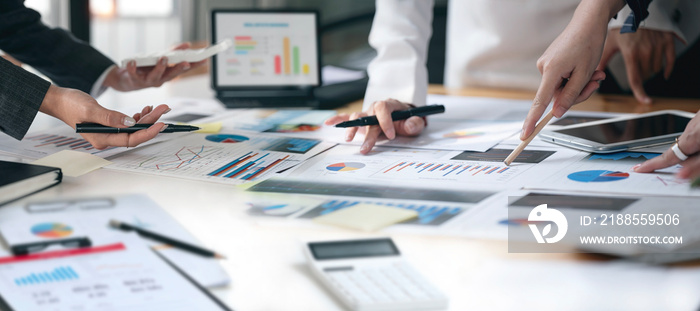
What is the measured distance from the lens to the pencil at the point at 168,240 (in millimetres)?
655

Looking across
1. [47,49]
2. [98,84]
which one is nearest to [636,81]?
[98,84]

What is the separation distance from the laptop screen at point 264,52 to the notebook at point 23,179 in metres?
0.75

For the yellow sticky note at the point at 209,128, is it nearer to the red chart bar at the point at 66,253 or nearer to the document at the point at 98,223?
the document at the point at 98,223

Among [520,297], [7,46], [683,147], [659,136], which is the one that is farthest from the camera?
[7,46]

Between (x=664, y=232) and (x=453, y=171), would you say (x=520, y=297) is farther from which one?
(x=453, y=171)

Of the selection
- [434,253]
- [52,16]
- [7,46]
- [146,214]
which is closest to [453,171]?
[434,253]

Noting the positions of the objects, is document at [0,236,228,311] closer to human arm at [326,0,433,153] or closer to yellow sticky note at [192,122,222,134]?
yellow sticky note at [192,122,222,134]

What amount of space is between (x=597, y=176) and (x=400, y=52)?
0.66 meters

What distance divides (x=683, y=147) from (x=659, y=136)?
0.19 metres

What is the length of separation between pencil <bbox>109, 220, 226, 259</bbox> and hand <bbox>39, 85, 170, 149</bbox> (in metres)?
0.36

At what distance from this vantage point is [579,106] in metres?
1.48

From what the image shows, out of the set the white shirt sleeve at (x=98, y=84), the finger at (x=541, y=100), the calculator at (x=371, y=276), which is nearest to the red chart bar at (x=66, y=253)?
the calculator at (x=371, y=276)

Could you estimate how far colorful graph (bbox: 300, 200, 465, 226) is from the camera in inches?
→ 29.5

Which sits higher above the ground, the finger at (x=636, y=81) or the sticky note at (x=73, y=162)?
the finger at (x=636, y=81)
